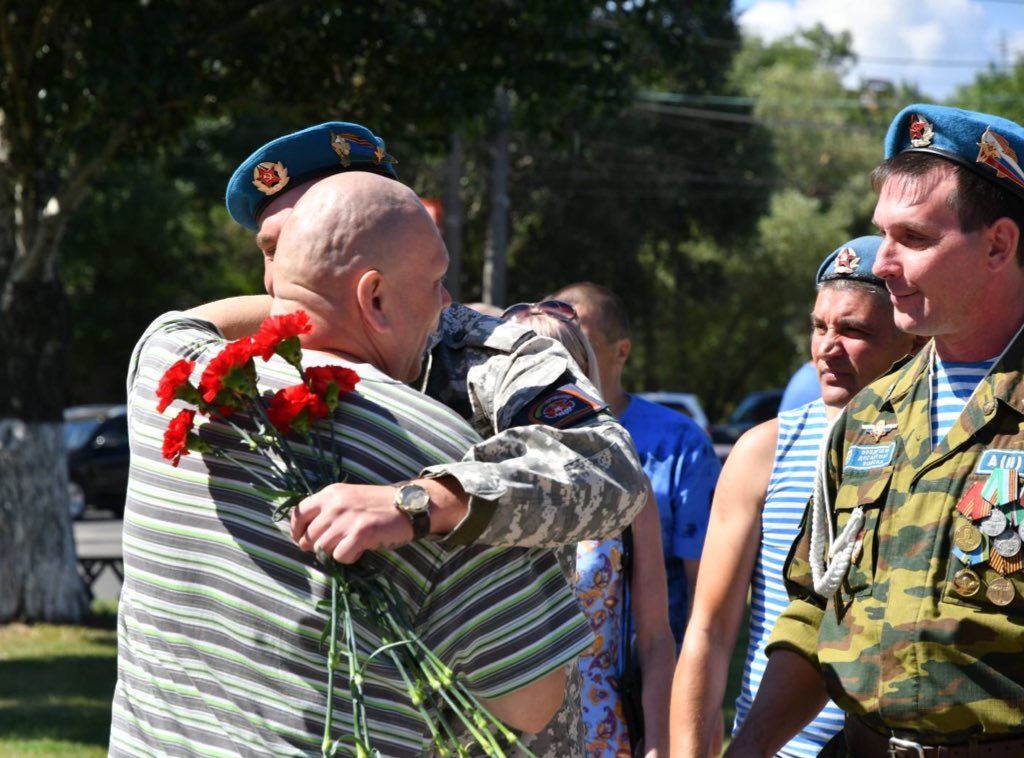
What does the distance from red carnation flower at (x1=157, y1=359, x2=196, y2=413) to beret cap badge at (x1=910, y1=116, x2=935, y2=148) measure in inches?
53.5

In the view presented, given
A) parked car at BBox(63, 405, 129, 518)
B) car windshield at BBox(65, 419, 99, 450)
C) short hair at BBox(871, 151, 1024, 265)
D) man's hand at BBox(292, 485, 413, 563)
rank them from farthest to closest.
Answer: car windshield at BBox(65, 419, 99, 450) → parked car at BBox(63, 405, 129, 518) → short hair at BBox(871, 151, 1024, 265) → man's hand at BBox(292, 485, 413, 563)

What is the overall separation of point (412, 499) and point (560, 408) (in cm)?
32

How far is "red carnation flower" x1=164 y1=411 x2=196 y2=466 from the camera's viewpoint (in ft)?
6.54

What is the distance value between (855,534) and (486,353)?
0.75 meters

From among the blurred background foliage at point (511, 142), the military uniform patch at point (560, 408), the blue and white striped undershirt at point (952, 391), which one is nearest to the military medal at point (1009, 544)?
the blue and white striped undershirt at point (952, 391)

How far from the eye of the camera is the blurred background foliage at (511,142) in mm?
9945

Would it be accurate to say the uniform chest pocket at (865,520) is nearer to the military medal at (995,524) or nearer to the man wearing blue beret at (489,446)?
the military medal at (995,524)

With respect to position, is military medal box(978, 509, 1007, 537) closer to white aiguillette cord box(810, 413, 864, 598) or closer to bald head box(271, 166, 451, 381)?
white aiguillette cord box(810, 413, 864, 598)

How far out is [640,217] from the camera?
31375 millimetres

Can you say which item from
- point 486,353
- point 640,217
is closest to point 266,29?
point 486,353

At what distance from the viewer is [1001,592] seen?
2.27 m

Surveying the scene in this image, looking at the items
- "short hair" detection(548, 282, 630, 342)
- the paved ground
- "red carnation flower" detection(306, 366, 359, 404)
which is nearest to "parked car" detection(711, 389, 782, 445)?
the paved ground

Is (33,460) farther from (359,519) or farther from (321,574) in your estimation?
(359,519)

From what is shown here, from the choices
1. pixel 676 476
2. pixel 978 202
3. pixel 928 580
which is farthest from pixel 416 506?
pixel 676 476
